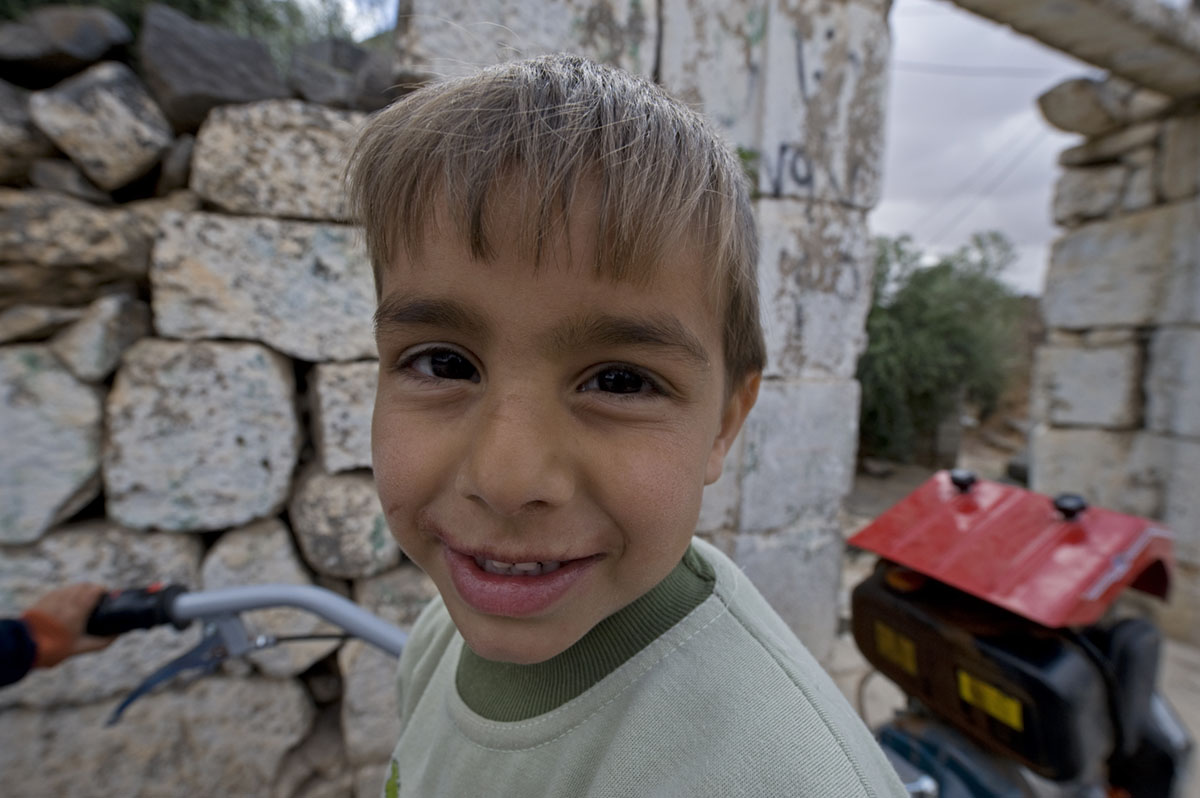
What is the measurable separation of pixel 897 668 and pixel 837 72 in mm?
2316

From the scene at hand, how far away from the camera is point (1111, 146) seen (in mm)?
4113

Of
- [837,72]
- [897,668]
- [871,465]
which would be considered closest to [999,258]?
[871,465]

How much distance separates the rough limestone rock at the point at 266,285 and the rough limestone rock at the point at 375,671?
2.74ft

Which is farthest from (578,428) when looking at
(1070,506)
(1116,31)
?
(1116,31)

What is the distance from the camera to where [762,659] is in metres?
0.63

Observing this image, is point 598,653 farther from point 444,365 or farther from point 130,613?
point 130,613

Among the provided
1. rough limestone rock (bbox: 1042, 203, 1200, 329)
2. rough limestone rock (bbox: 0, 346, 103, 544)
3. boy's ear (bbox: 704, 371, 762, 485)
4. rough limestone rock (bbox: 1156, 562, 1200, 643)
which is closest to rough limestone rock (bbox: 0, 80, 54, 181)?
rough limestone rock (bbox: 0, 346, 103, 544)

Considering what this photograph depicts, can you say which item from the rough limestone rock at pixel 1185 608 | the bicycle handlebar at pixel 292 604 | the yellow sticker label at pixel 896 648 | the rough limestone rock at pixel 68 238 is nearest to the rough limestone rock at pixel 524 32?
the rough limestone rock at pixel 68 238

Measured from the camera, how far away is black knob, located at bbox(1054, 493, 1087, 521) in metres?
1.52

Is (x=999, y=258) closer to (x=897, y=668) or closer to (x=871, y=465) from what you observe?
(x=871, y=465)

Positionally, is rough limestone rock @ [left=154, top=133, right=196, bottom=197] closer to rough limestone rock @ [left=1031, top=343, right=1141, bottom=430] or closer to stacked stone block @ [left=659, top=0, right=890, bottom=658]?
stacked stone block @ [left=659, top=0, right=890, bottom=658]

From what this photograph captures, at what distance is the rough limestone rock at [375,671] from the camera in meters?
2.02

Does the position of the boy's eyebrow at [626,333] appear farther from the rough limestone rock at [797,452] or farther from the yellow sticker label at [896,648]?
the rough limestone rock at [797,452]

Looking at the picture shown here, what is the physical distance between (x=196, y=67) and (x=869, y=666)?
3.77 meters
